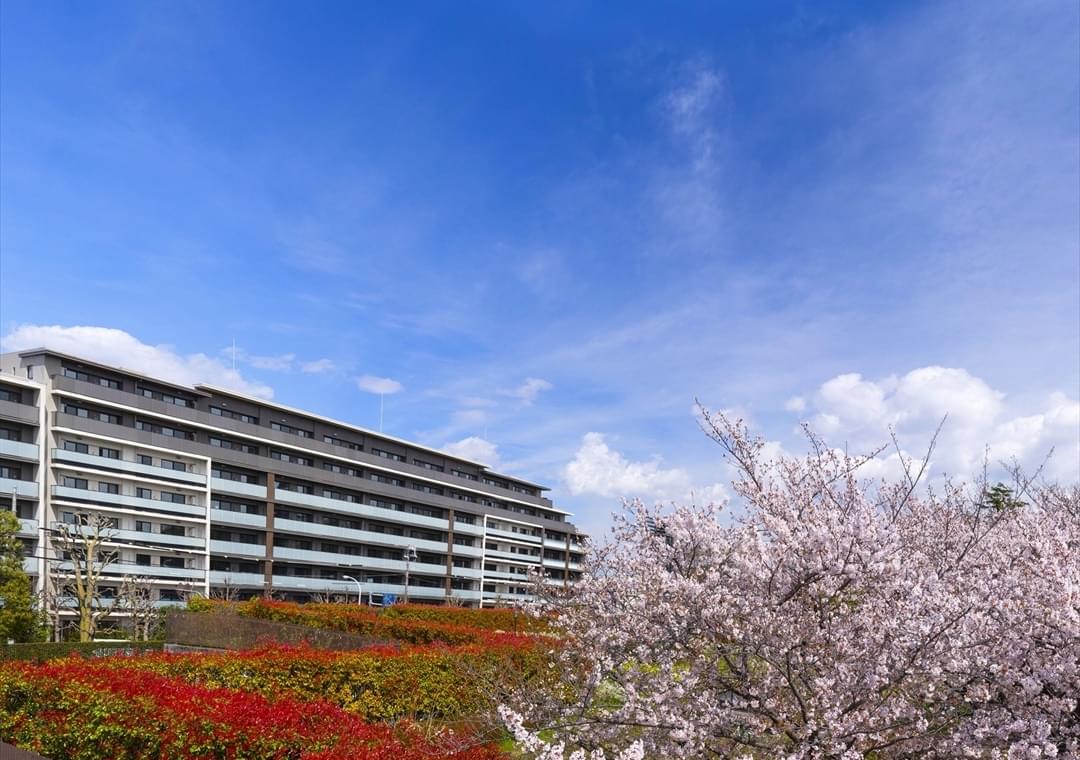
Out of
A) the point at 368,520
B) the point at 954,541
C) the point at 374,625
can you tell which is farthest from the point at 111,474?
the point at 954,541

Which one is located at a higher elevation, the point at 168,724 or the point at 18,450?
the point at 18,450

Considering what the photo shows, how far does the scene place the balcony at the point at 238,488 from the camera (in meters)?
49.2

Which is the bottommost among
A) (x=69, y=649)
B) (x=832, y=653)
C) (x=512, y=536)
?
(x=69, y=649)

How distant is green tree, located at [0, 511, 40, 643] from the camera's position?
3050cm

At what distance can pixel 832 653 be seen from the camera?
576 centimetres

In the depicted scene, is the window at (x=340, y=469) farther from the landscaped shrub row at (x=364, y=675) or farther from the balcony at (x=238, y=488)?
the landscaped shrub row at (x=364, y=675)

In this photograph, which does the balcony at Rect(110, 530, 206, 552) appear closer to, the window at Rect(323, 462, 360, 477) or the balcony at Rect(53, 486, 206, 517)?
the balcony at Rect(53, 486, 206, 517)

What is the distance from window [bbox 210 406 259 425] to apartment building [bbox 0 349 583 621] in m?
0.10

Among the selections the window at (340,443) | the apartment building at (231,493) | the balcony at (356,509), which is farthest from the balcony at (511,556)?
the window at (340,443)

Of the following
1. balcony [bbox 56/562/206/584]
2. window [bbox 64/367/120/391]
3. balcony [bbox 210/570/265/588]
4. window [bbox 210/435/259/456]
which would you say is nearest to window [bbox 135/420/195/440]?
window [bbox 210/435/259/456]

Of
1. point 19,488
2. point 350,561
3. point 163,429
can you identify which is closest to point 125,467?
point 163,429

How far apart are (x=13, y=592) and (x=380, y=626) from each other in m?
21.9

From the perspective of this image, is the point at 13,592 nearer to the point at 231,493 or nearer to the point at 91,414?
the point at 91,414

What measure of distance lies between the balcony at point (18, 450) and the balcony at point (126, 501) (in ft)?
6.87
